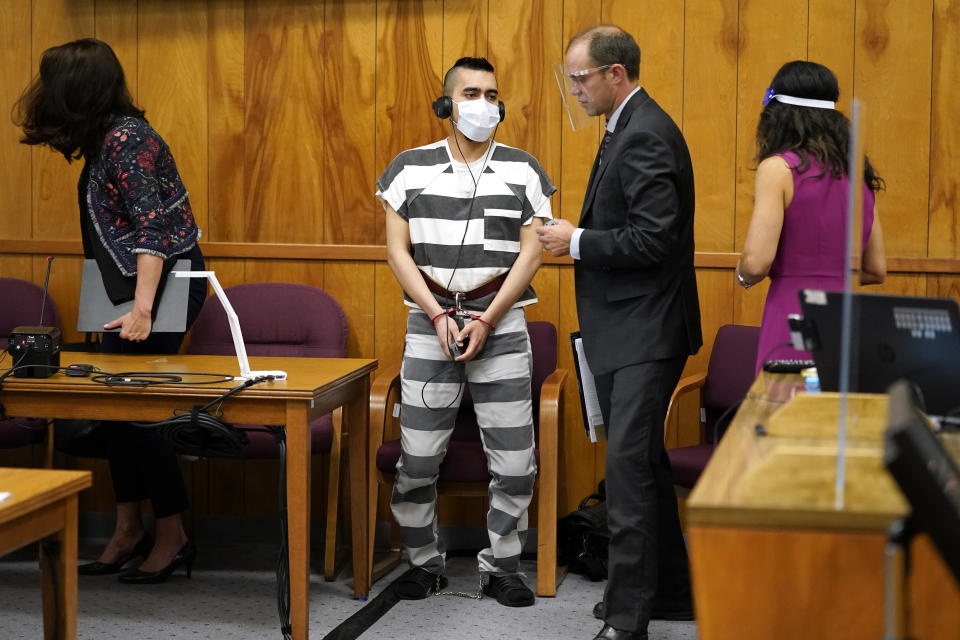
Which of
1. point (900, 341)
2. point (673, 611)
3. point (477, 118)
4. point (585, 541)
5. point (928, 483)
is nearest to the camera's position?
point (928, 483)

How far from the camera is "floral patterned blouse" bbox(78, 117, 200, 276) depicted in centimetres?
316

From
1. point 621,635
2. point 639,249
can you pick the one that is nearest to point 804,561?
point 639,249

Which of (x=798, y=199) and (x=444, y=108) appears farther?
(x=444, y=108)

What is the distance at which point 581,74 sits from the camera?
9.19ft

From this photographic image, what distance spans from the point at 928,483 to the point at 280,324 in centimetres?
300

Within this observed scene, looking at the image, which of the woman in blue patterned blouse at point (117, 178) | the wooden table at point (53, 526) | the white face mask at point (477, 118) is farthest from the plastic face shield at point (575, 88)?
the wooden table at point (53, 526)

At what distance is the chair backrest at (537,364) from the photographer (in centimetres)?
365

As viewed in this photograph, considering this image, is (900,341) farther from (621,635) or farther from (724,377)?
(724,377)

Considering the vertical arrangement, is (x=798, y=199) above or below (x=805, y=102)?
below

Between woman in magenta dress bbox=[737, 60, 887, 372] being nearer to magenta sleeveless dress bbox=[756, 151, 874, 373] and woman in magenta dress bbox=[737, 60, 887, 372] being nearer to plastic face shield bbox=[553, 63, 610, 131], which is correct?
magenta sleeveless dress bbox=[756, 151, 874, 373]

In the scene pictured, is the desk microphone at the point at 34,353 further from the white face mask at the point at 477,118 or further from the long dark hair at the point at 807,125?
the long dark hair at the point at 807,125

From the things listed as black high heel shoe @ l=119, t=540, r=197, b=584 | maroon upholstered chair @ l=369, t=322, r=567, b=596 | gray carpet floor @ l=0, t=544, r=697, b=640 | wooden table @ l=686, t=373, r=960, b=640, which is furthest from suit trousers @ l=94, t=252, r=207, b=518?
wooden table @ l=686, t=373, r=960, b=640

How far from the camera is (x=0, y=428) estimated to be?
353 cm

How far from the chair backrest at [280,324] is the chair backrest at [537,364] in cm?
49
